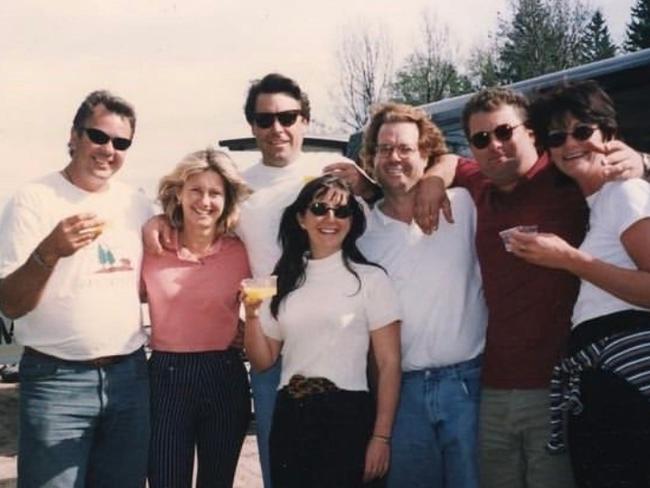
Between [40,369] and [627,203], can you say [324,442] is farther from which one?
[627,203]

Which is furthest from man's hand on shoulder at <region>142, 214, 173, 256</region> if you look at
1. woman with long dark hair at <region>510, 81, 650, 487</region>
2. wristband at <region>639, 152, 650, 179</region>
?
wristband at <region>639, 152, 650, 179</region>

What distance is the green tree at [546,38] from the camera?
34.7 meters

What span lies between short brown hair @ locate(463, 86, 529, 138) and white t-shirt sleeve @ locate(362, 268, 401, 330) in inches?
29.7

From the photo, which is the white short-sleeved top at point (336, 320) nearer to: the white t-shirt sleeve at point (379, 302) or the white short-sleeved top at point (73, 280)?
the white t-shirt sleeve at point (379, 302)

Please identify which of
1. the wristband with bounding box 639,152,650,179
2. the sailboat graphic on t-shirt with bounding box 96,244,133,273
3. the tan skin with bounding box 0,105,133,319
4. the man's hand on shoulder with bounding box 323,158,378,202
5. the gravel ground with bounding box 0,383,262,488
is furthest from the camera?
the gravel ground with bounding box 0,383,262,488

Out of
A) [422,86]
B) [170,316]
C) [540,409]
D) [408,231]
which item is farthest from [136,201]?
[422,86]

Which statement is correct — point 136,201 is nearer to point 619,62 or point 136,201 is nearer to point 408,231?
point 408,231

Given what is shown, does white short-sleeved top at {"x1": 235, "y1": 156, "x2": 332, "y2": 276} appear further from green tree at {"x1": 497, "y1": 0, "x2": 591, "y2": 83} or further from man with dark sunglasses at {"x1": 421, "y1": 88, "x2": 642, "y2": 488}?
green tree at {"x1": 497, "y1": 0, "x2": 591, "y2": 83}

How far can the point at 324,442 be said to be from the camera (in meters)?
3.09

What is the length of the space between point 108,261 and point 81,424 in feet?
2.24

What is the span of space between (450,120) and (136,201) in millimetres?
3180

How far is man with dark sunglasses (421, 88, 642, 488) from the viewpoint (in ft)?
10.1

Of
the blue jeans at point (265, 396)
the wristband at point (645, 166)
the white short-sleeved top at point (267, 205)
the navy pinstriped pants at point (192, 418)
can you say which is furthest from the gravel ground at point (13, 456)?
the wristband at point (645, 166)

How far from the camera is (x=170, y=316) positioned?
3506 mm
